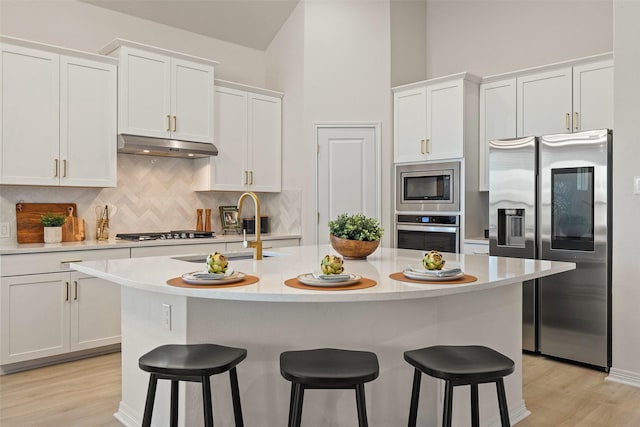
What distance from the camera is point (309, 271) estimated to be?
247cm

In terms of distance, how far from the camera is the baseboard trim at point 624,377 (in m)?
3.34

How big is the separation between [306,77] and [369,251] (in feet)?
9.14

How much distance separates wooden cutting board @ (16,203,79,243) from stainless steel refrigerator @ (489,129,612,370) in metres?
3.57

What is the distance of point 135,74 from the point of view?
4.21 meters

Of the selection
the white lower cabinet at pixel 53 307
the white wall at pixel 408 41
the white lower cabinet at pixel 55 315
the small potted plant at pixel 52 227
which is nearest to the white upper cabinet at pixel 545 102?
the white wall at pixel 408 41

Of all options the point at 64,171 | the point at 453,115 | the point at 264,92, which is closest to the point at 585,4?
the point at 453,115

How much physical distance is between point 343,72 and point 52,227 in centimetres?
301

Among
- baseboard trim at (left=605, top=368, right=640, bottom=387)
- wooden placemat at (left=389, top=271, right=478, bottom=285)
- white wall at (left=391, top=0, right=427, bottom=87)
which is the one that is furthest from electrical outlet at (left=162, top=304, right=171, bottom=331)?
white wall at (left=391, top=0, right=427, bottom=87)

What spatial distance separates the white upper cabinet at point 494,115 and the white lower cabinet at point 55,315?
3.32 meters

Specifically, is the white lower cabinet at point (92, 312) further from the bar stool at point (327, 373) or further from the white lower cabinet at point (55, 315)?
the bar stool at point (327, 373)

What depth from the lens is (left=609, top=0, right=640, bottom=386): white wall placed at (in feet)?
10.9

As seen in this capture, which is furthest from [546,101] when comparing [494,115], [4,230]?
[4,230]

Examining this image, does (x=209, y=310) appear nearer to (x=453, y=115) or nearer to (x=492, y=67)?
(x=453, y=115)

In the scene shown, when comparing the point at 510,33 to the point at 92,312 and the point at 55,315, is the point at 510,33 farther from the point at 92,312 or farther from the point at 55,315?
the point at 55,315
